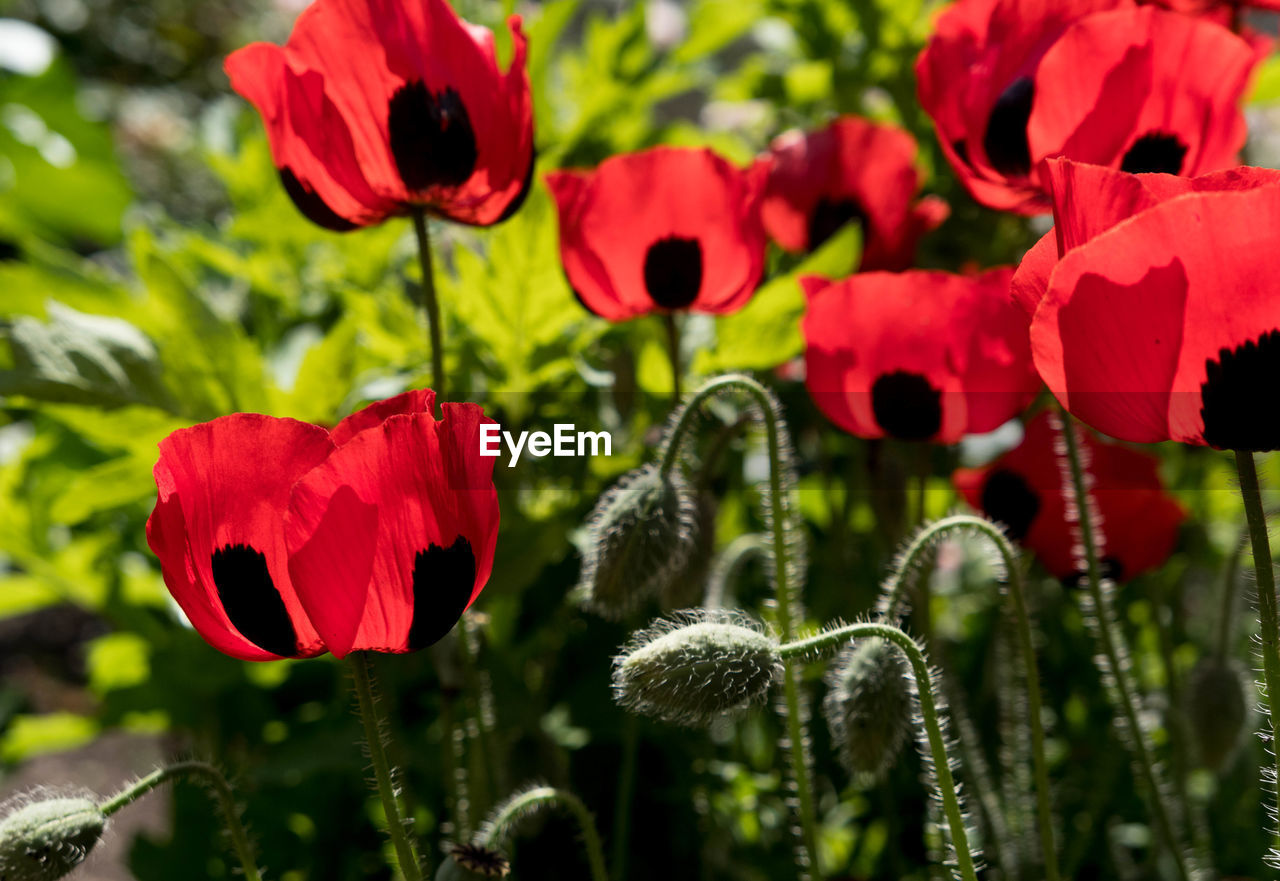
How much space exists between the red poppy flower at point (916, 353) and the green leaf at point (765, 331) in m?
0.13

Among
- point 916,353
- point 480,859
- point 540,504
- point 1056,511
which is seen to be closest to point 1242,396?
point 916,353

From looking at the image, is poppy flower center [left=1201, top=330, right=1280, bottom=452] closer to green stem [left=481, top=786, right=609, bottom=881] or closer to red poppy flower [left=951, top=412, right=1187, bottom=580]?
green stem [left=481, top=786, right=609, bottom=881]

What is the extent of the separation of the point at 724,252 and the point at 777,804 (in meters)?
0.59

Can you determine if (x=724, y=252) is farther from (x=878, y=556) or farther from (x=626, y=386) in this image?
(x=878, y=556)

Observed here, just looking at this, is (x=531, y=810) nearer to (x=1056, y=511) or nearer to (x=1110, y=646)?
(x=1110, y=646)

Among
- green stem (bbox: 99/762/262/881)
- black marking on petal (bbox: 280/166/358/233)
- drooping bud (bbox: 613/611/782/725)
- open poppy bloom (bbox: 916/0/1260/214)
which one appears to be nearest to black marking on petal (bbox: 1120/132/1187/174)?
open poppy bloom (bbox: 916/0/1260/214)

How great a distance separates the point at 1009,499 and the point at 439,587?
642 millimetres

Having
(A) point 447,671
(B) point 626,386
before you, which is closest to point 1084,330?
(A) point 447,671

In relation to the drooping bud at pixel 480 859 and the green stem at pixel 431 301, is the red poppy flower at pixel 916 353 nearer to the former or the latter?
the green stem at pixel 431 301

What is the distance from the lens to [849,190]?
1.13 meters

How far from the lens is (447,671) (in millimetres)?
967

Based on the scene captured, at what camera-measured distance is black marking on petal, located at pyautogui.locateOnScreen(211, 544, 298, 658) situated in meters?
0.60

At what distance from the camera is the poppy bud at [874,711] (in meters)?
0.82

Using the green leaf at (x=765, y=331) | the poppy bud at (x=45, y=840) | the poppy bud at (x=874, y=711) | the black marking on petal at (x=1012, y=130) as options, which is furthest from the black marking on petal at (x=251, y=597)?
the black marking on petal at (x=1012, y=130)
